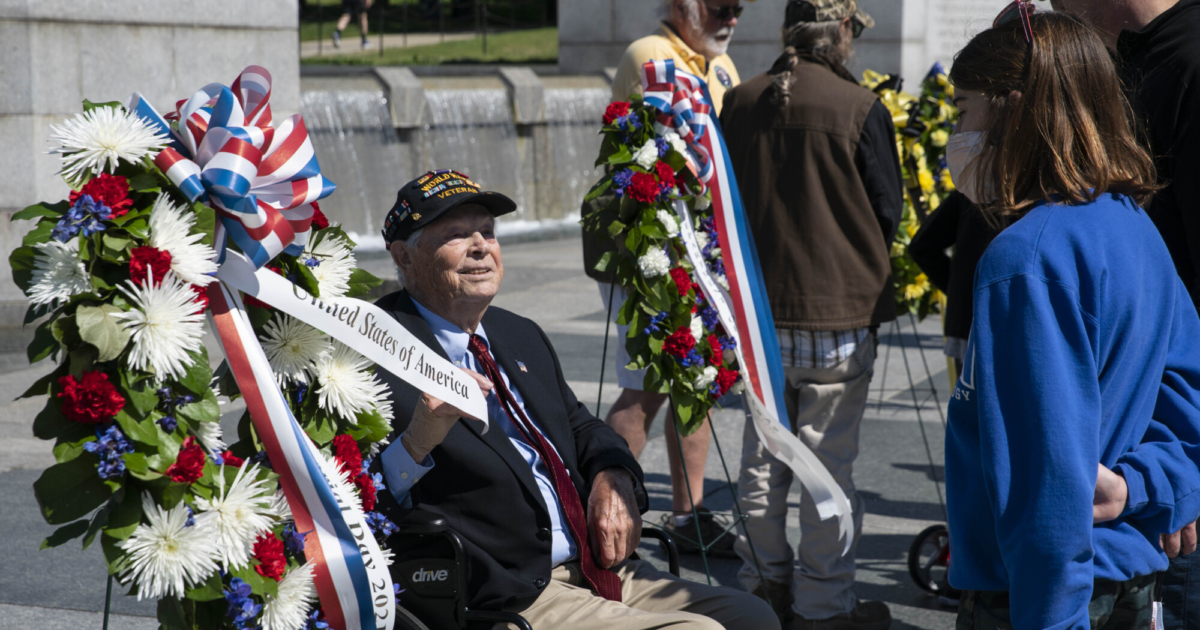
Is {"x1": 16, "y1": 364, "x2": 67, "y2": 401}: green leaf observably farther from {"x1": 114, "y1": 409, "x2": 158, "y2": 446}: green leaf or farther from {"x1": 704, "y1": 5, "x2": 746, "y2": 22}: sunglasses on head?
{"x1": 704, "y1": 5, "x2": 746, "y2": 22}: sunglasses on head

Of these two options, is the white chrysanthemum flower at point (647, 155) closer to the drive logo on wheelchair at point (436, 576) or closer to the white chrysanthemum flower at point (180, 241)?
the drive logo on wheelchair at point (436, 576)

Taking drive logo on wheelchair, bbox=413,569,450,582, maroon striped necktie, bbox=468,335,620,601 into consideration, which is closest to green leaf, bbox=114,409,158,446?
drive logo on wheelchair, bbox=413,569,450,582

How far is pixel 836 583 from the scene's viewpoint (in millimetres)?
3898

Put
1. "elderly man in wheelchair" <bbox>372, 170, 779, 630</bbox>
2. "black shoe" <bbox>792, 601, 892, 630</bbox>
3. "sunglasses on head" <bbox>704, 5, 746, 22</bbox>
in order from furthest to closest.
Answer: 1. "sunglasses on head" <bbox>704, 5, 746, 22</bbox>
2. "black shoe" <bbox>792, 601, 892, 630</bbox>
3. "elderly man in wheelchair" <bbox>372, 170, 779, 630</bbox>

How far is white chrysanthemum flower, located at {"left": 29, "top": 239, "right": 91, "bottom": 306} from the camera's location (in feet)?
6.12

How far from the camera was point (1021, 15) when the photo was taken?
2014 millimetres

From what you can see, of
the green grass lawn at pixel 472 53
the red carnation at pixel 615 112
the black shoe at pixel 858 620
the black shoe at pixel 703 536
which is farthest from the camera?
the green grass lawn at pixel 472 53

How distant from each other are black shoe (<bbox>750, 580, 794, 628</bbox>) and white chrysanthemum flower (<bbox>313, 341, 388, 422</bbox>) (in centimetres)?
213

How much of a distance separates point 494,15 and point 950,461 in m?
32.5

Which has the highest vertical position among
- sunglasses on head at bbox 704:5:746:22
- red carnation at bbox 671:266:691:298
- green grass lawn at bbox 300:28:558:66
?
green grass lawn at bbox 300:28:558:66

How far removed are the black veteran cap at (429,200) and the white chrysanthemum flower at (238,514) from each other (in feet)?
3.34

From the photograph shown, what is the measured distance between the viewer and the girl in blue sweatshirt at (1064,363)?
5.96 feet

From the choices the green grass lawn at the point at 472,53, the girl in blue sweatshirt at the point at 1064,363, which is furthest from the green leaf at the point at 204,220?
the green grass lawn at the point at 472,53

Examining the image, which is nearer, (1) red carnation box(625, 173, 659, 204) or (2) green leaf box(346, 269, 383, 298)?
(2) green leaf box(346, 269, 383, 298)
